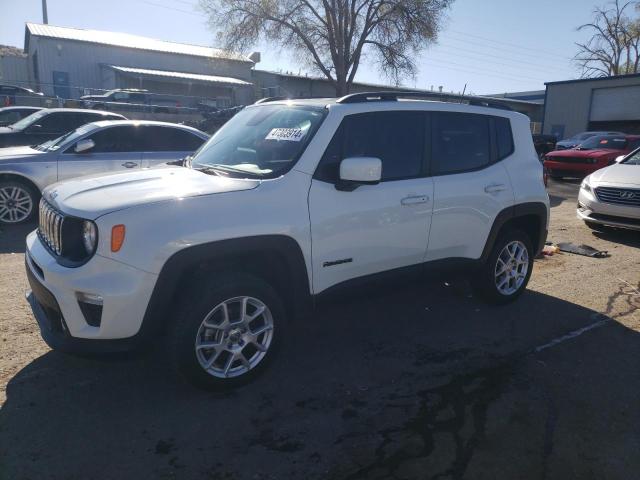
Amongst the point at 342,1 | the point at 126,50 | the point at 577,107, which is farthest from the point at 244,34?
the point at 577,107

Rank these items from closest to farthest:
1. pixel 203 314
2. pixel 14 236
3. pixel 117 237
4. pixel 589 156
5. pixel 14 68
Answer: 1. pixel 117 237
2. pixel 203 314
3. pixel 14 236
4. pixel 589 156
5. pixel 14 68

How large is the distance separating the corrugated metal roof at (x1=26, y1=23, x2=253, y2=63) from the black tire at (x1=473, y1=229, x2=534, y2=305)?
30.6 meters

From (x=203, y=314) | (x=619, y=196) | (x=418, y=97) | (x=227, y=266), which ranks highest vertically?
(x=418, y=97)

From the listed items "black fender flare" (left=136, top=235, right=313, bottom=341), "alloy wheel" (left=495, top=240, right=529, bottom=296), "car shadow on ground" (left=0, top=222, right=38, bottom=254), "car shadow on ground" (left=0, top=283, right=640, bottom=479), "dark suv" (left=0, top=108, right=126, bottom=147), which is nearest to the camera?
"car shadow on ground" (left=0, top=283, right=640, bottom=479)

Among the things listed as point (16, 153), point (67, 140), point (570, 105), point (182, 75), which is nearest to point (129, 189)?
point (67, 140)

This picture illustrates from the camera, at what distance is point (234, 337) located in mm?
3229

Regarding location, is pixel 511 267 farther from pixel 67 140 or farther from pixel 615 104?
pixel 615 104

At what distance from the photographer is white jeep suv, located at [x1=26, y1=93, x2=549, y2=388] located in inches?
111

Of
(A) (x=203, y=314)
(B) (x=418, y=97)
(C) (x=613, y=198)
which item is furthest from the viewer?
(C) (x=613, y=198)

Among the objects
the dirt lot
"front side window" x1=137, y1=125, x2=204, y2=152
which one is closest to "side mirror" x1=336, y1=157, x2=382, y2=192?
the dirt lot

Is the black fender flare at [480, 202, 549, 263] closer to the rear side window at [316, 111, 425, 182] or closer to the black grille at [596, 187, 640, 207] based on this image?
the rear side window at [316, 111, 425, 182]

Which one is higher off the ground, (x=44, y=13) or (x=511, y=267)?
(x=44, y=13)

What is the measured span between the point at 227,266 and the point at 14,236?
5393mm

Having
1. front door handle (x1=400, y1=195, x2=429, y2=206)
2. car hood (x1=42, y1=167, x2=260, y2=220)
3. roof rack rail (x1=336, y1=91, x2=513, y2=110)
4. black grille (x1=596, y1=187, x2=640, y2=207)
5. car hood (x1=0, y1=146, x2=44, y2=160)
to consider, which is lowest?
black grille (x1=596, y1=187, x2=640, y2=207)
